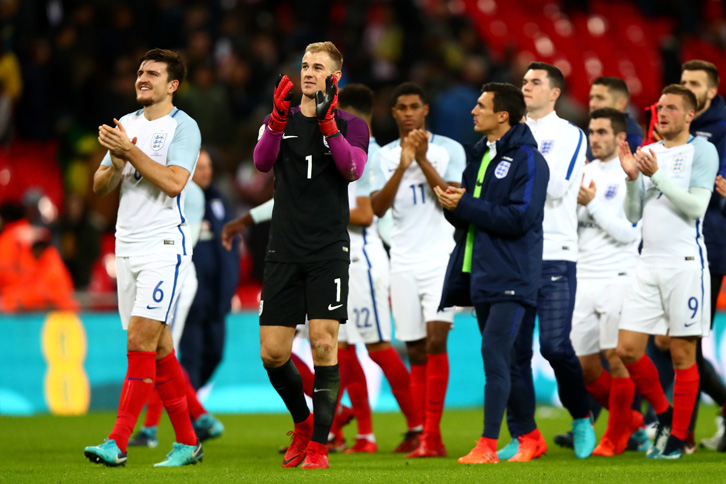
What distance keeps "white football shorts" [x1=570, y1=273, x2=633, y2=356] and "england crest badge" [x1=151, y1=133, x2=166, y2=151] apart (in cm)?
354

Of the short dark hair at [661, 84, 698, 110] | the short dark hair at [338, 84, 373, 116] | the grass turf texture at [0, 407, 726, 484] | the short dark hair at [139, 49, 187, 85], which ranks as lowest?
the grass turf texture at [0, 407, 726, 484]

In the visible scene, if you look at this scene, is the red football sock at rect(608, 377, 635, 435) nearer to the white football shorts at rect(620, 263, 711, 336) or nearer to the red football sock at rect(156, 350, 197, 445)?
the white football shorts at rect(620, 263, 711, 336)

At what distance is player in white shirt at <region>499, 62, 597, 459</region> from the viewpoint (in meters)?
7.78

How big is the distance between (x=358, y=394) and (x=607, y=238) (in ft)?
7.44

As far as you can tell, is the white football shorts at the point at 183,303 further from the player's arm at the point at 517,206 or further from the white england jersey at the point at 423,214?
the player's arm at the point at 517,206

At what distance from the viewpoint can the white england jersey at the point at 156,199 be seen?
6832 mm

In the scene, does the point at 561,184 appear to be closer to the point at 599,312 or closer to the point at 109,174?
the point at 599,312

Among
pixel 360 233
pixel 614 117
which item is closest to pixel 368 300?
pixel 360 233

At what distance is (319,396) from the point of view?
264 inches

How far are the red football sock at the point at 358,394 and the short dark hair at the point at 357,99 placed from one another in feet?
6.04

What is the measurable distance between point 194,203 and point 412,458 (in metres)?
2.94

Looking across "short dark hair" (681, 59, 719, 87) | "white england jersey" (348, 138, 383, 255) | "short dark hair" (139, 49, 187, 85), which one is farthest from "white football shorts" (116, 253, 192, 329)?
"short dark hair" (681, 59, 719, 87)

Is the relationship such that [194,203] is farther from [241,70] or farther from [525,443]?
[241,70]

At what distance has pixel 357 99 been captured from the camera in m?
8.55
